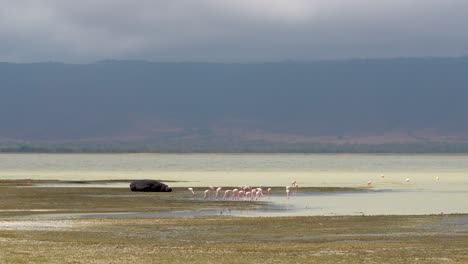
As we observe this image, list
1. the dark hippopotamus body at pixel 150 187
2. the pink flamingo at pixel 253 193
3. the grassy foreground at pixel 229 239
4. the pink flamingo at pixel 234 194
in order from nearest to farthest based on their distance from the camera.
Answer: the grassy foreground at pixel 229 239 < the pink flamingo at pixel 253 193 < the pink flamingo at pixel 234 194 < the dark hippopotamus body at pixel 150 187

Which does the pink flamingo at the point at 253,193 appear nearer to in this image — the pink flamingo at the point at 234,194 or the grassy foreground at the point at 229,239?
the pink flamingo at the point at 234,194

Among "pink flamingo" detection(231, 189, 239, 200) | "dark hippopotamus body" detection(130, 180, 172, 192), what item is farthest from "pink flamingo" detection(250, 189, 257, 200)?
"dark hippopotamus body" detection(130, 180, 172, 192)

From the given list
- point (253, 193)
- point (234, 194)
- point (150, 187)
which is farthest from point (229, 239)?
point (150, 187)

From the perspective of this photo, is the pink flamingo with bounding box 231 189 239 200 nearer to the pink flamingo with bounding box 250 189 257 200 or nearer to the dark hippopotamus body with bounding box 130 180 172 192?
the pink flamingo with bounding box 250 189 257 200

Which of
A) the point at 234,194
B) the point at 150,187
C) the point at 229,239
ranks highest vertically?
the point at 150,187

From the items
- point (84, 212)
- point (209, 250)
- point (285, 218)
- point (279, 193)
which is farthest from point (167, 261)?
point (279, 193)

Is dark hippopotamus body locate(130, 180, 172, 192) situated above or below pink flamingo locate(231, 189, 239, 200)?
above

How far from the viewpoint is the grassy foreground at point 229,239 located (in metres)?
27.5

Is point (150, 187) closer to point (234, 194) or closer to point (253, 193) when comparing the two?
point (234, 194)

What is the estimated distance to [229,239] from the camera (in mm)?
33250

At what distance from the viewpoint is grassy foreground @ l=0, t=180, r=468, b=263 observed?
27484mm

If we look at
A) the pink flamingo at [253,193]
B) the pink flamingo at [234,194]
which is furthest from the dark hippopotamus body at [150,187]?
the pink flamingo at [253,193]

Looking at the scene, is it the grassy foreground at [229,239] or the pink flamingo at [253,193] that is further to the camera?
the pink flamingo at [253,193]

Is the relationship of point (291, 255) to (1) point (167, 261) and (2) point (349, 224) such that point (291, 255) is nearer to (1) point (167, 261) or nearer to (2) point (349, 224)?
(1) point (167, 261)
